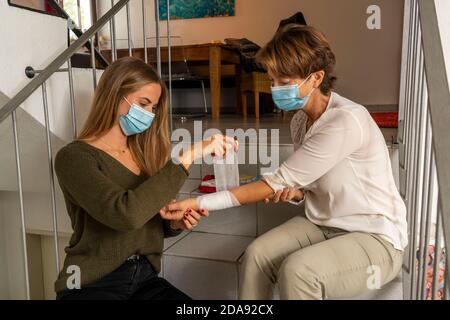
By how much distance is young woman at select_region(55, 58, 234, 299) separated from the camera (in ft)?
4.02

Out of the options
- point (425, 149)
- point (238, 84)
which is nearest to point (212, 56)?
point (238, 84)

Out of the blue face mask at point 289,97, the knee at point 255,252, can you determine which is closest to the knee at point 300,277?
the knee at point 255,252

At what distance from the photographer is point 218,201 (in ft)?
4.56

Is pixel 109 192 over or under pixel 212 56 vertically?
under

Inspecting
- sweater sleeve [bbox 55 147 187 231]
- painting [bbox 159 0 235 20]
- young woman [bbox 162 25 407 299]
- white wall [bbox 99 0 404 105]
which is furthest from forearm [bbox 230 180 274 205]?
painting [bbox 159 0 235 20]

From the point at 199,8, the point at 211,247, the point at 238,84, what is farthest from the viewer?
the point at 199,8

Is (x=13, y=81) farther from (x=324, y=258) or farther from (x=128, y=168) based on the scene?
(x=324, y=258)

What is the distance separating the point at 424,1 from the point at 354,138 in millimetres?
555

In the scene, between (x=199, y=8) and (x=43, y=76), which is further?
(x=199, y=8)

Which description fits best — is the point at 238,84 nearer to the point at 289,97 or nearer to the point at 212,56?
the point at 212,56

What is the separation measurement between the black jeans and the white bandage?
0.29 metres

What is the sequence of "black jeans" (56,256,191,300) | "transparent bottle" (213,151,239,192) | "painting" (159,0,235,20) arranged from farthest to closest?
"painting" (159,0,235,20) → "transparent bottle" (213,151,239,192) → "black jeans" (56,256,191,300)

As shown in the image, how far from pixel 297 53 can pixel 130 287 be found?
3.10ft

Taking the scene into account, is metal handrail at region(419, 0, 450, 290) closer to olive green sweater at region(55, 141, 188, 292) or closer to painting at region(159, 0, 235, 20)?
olive green sweater at region(55, 141, 188, 292)
